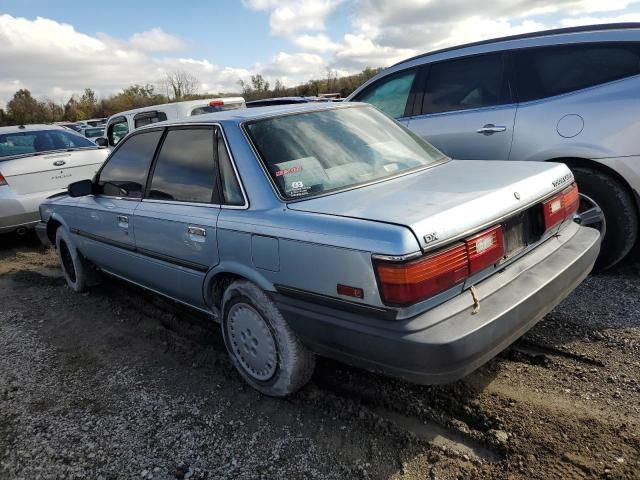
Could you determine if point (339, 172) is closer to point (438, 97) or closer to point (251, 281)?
point (251, 281)

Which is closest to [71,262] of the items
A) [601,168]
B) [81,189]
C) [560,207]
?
[81,189]

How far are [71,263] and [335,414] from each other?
354 cm

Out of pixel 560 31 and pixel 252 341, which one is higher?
pixel 560 31

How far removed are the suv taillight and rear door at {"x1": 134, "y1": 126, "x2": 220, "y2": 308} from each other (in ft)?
3.86

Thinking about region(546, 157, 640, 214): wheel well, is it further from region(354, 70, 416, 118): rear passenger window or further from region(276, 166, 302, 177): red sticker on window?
region(276, 166, 302, 177): red sticker on window

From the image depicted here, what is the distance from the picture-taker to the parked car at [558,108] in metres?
3.60

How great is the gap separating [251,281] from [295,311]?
0.36 meters

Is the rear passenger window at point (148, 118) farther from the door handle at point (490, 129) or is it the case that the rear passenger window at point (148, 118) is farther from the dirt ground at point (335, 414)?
the door handle at point (490, 129)

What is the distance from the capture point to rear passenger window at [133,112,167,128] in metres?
8.39

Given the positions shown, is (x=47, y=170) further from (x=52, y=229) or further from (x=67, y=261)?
(x=67, y=261)

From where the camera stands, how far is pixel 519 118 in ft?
13.2

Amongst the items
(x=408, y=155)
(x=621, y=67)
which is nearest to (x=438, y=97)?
(x=621, y=67)

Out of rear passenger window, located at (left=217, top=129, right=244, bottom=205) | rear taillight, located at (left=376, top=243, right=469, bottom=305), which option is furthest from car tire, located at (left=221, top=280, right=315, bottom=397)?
rear taillight, located at (left=376, top=243, right=469, bottom=305)

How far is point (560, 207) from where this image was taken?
2758 millimetres
